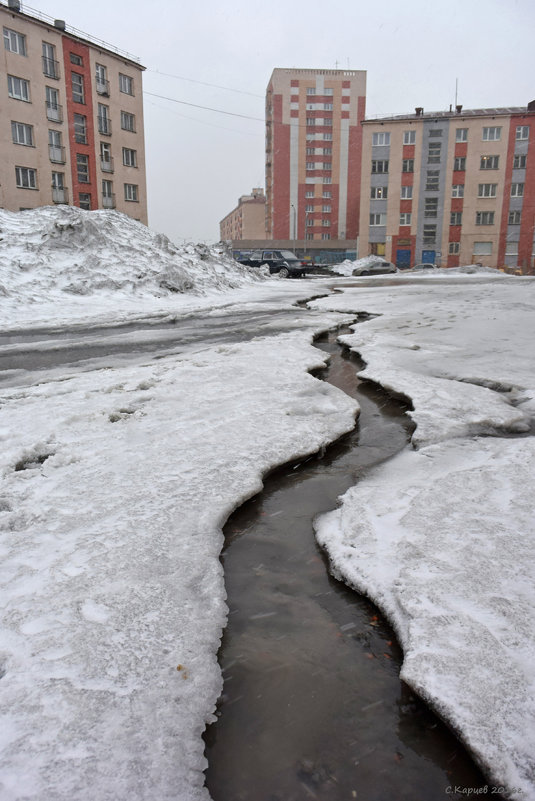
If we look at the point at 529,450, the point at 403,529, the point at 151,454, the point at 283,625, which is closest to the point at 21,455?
the point at 151,454

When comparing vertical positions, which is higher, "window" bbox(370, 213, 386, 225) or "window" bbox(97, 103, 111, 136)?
"window" bbox(97, 103, 111, 136)

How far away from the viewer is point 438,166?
152ft

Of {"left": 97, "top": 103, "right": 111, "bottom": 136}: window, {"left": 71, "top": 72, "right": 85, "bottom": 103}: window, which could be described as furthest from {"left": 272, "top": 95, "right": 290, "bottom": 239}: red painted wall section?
{"left": 71, "top": 72, "right": 85, "bottom": 103}: window

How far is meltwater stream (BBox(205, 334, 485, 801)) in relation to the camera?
1.31m

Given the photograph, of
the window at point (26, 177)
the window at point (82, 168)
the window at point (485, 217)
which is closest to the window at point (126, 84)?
the window at point (82, 168)

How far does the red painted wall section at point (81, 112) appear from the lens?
103ft

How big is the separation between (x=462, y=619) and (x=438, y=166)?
51.9 meters

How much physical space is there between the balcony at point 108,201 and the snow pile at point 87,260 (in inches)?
622

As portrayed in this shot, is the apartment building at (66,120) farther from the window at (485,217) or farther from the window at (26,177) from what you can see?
the window at (485,217)

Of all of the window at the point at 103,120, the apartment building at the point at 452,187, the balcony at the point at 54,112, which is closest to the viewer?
the balcony at the point at 54,112

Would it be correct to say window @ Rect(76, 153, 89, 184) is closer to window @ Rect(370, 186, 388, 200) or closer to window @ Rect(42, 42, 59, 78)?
window @ Rect(42, 42, 59, 78)

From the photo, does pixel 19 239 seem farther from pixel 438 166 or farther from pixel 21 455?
pixel 438 166

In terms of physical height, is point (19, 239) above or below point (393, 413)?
above

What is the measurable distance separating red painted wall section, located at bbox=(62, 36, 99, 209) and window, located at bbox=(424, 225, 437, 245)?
97.7 ft
